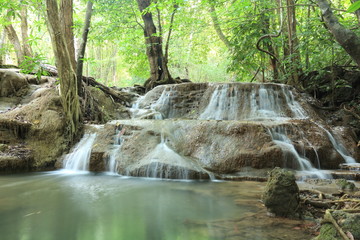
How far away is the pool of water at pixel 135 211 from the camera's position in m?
2.59

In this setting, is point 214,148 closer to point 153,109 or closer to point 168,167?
point 168,167

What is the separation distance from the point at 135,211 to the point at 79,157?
133 inches

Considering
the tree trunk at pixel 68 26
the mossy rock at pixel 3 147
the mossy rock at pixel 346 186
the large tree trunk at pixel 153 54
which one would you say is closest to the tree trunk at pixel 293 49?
the large tree trunk at pixel 153 54

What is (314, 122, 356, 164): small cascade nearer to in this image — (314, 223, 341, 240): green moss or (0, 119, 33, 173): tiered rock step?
(314, 223, 341, 240): green moss

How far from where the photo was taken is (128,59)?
43.5 feet

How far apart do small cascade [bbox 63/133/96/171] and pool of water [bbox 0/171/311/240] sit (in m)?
0.96

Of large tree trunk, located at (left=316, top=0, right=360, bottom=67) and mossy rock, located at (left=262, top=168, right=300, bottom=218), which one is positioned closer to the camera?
mossy rock, located at (left=262, top=168, right=300, bottom=218)

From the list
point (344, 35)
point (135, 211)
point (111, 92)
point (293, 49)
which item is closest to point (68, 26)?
point (111, 92)

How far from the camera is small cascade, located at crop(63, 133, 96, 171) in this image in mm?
6070

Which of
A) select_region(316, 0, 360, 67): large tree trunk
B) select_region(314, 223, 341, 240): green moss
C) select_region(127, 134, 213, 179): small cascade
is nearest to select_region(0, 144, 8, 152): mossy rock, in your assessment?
select_region(127, 134, 213, 179): small cascade

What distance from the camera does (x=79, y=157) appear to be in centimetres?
623

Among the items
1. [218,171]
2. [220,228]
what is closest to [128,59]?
[218,171]

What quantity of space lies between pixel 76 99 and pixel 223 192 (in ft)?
15.7

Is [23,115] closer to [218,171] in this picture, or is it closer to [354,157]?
[218,171]
